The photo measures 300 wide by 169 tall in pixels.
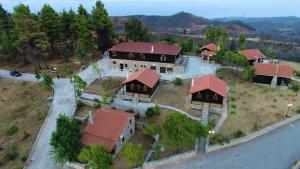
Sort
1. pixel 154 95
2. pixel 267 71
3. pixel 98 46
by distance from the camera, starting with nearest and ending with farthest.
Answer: pixel 154 95
pixel 267 71
pixel 98 46

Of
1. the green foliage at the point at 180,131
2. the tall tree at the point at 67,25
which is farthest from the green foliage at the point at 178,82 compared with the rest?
the tall tree at the point at 67,25

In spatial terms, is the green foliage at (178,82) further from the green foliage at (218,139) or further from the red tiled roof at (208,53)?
the green foliage at (218,139)

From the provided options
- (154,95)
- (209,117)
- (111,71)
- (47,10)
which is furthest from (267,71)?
(47,10)

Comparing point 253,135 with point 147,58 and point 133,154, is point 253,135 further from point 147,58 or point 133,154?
point 147,58

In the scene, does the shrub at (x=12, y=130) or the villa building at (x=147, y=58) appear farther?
the villa building at (x=147, y=58)

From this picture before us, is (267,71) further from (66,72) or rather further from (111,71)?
(66,72)

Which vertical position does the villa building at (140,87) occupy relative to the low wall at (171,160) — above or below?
above
